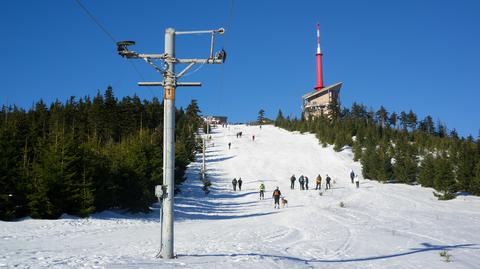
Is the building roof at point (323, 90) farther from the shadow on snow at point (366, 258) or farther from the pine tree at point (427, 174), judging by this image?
the shadow on snow at point (366, 258)

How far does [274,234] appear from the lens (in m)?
19.0

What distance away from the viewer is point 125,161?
26.4 m

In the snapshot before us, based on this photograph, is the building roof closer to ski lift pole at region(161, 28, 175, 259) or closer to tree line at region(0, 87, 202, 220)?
tree line at region(0, 87, 202, 220)

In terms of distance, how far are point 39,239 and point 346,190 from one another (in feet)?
97.4

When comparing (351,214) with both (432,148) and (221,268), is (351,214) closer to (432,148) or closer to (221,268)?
(221,268)

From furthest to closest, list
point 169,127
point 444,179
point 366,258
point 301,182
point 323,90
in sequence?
point 323,90 < point 301,182 < point 444,179 < point 366,258 < point 169,127

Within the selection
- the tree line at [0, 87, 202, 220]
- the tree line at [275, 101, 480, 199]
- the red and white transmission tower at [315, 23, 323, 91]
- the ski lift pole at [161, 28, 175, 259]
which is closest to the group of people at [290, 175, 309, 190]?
the tree line at [275, 101, 480, 199]

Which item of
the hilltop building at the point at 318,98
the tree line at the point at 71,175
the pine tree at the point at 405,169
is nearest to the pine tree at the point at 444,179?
the pine tree at the point at 405,169

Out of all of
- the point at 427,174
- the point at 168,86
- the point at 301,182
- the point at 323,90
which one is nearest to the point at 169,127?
the point at 168,86

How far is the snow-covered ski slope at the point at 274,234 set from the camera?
39.9 feet

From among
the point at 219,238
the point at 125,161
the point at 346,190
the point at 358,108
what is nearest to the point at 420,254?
the point at 219,238

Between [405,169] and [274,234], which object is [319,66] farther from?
[274,234]

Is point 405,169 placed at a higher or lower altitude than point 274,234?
higher

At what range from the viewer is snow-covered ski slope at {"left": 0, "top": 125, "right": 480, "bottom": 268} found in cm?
1217
